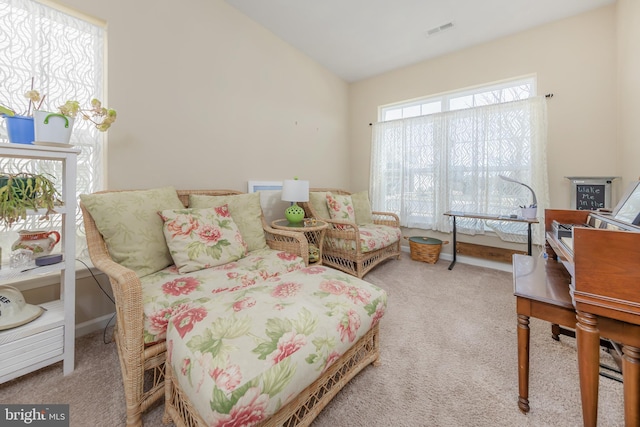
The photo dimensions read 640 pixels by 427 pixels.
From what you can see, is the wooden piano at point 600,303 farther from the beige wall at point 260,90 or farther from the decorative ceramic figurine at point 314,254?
the beige wall at point 260,90

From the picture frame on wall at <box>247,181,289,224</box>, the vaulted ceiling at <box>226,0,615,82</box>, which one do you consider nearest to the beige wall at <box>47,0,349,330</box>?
the picture frame on wall at <box>247,181,289,224</box>

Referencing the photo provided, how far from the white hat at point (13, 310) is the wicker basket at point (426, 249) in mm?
3254

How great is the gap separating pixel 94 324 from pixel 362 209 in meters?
2.79

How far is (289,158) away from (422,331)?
226cm

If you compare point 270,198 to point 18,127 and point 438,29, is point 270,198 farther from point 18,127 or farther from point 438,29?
point 438,29

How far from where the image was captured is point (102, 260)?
1200 mm

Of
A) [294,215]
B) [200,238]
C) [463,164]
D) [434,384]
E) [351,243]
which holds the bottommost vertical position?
[434,384]

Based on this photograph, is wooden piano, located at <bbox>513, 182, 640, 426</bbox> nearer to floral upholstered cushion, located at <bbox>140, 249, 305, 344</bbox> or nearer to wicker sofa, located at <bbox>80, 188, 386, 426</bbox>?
wicker sofa, located at <bbox>80, 188, 386, 426</bbox>

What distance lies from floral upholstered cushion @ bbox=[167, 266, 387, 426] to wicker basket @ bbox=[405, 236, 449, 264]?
2102 millimetres

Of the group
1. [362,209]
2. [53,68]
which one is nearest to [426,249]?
[362,209]

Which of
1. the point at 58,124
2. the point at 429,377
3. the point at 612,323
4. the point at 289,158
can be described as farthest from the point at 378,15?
the point at 429,377

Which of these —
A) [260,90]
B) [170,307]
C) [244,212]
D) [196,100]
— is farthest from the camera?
[260,90]

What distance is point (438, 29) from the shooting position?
103 inches

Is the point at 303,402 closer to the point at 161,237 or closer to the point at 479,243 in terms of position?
the point at 161,237
